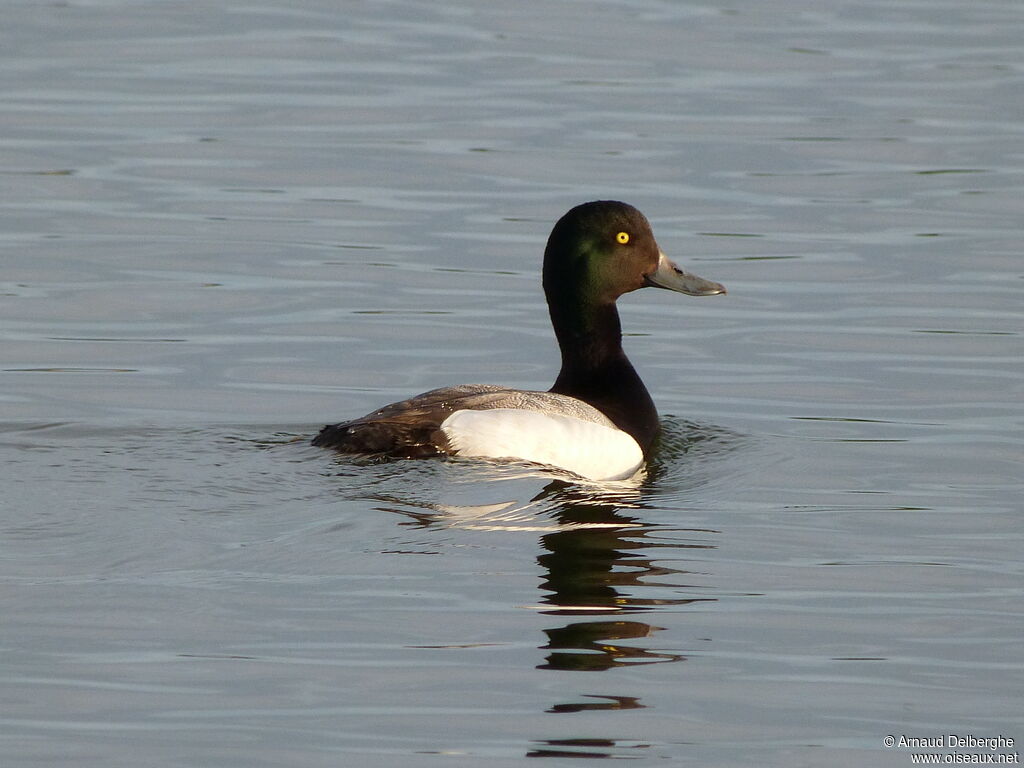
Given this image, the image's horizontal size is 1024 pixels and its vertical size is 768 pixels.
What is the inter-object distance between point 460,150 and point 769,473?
7272mm

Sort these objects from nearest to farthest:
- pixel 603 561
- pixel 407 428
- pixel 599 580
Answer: pixel 599 580 < pixel 603 561 < pixel 407 428

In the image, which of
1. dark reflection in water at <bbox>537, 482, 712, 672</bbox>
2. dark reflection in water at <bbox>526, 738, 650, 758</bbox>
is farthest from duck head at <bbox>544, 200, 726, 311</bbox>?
dark reflection in water at <bbox>526, 738, 650, 758</bbox>

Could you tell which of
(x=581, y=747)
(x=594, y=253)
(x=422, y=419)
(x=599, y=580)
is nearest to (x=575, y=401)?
(x=594, y=253)

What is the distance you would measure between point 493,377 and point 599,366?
1.32 m

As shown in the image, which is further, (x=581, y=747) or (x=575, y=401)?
(x=575, y=401)

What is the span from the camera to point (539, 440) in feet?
25.6

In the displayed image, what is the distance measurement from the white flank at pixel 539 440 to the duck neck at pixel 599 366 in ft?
1.80

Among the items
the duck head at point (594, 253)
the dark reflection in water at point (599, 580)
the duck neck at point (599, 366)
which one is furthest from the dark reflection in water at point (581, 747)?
the duck head at point (594, 253)

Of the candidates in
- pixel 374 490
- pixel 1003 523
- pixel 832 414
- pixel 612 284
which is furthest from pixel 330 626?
pixel 832 414

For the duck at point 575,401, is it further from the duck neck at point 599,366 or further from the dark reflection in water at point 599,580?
the dark reflection in water at point 599,580

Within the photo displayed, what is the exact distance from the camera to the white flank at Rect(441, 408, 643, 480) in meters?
7.69

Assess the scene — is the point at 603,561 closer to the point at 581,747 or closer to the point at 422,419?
the point at 422,419

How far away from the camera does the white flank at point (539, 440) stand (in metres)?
7.69

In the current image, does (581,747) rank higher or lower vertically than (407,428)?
lower
